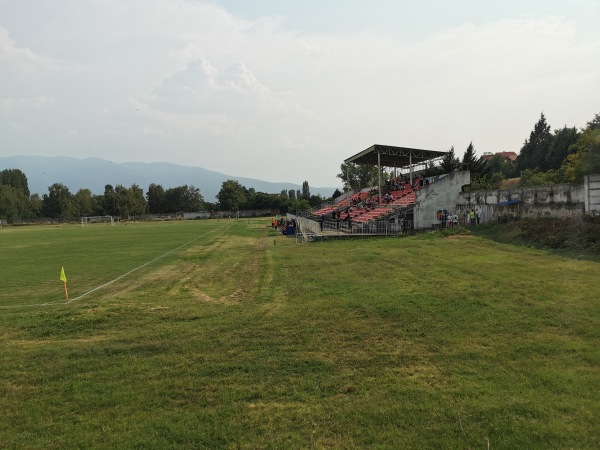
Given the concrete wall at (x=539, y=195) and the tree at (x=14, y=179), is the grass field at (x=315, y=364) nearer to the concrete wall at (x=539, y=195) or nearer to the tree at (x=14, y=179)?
the concrete wall at (x=539, y=195)

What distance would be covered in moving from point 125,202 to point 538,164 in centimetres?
10074

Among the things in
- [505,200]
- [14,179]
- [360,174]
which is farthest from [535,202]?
[14,179]

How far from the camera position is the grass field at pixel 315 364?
4.08 meters

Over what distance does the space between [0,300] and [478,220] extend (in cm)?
2412

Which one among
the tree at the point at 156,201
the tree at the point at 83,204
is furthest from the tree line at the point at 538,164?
the tree at the point at 83,204

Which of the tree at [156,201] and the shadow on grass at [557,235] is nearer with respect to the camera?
the shadow on grass at [557,235]

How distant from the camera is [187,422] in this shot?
169 inches

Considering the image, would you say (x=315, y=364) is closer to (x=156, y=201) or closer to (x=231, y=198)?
(x=231, y=198)

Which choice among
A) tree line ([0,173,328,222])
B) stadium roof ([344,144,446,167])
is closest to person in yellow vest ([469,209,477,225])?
stadium roof ([344,144,446,167])

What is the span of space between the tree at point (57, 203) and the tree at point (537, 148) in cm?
11055

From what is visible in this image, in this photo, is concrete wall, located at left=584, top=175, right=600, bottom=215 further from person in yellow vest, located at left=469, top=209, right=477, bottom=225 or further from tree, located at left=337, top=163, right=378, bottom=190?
tree, located at left=337, top=163, right=378, bottom=190

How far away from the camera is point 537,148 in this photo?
83125mm

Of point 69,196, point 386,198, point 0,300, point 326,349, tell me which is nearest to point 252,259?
point 0,300

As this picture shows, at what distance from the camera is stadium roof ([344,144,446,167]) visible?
36.3 m
